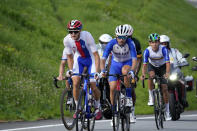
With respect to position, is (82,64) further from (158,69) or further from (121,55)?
(158,69)

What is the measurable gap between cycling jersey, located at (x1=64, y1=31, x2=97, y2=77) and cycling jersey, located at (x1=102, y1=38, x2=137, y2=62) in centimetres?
34

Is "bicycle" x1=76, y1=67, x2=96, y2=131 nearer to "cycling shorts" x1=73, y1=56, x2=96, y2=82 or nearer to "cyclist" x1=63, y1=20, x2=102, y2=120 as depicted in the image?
"cyclist" x1=63, y1=20, x2=102, y2=120

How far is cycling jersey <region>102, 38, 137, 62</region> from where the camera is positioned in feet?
38.2

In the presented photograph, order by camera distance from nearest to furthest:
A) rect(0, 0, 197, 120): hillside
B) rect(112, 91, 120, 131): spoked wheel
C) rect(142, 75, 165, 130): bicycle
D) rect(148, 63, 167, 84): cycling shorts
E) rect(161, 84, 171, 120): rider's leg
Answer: rect(112, 91, 120, 131): spoked wheel
rect(142, 75, 165, 130): bicycle
rect(161, 84, 171, 120): rider's leg
rect(148, 63, 167, 84): cycling shorts
rect(0, 0, 197, 120): hillside

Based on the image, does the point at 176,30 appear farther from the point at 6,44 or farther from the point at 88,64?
the point at 88,64

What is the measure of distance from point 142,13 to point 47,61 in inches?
674

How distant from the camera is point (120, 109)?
A: 10.7 metres

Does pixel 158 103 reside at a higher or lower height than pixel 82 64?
lower

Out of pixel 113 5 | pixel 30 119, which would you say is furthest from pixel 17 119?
pixel 113 5

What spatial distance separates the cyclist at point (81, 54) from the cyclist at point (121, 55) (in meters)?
0.26

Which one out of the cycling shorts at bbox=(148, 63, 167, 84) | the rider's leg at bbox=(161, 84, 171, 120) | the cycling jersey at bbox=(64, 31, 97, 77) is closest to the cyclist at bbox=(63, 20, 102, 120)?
the cycling jersey at bbox=(64, 31, 97, 77)

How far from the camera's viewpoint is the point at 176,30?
124 ft

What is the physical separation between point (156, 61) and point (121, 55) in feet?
6.45

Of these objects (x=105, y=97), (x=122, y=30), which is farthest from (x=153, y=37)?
(x=122, y=30)
